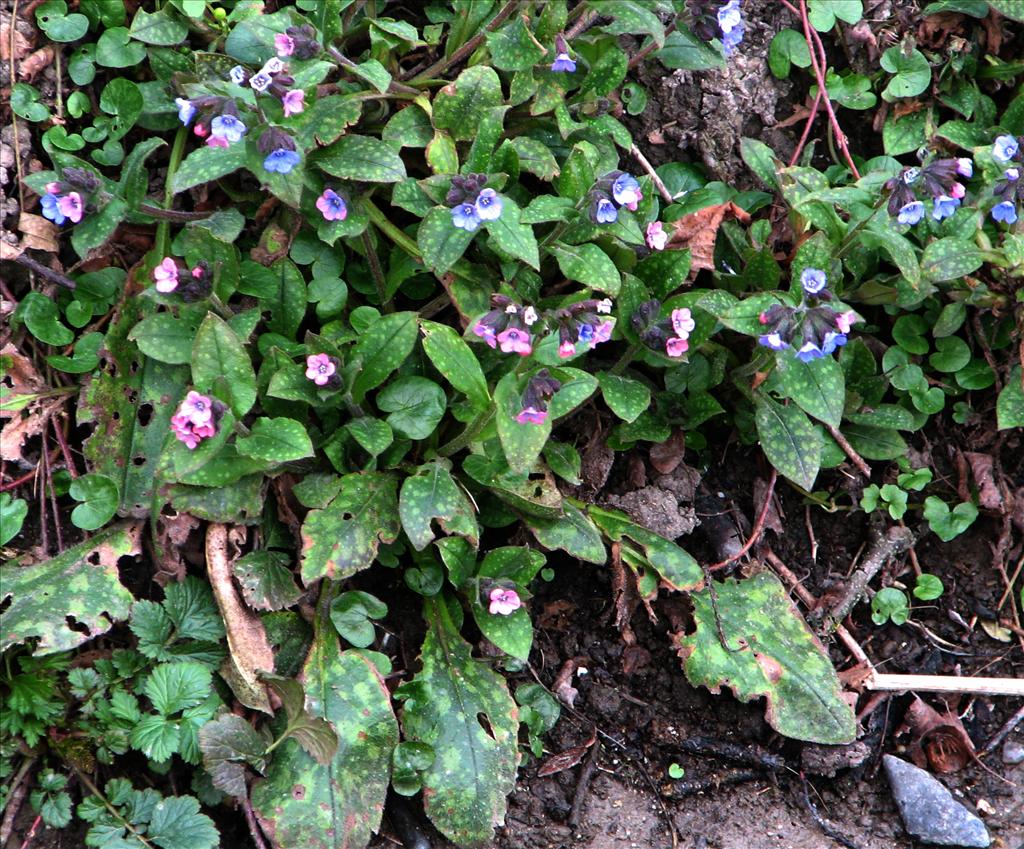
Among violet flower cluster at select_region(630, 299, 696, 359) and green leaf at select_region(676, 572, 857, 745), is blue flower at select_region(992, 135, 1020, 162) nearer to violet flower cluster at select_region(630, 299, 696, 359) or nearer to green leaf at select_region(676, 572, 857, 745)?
violet flower cluster at select_region(630, 299, 696, 359)

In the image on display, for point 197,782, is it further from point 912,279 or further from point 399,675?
point 912,279

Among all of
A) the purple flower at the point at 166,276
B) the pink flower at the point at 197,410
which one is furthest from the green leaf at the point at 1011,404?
the purple flower at the point at 166,276

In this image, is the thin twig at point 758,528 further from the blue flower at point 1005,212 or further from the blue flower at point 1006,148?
the blue flower at point 1006,148

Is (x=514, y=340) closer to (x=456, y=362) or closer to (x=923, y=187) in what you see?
(x=456, y=362)

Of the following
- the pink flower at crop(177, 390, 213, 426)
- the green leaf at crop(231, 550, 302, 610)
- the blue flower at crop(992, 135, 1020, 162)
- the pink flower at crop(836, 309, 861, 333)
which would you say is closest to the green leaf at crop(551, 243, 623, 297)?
the pink flower at crop(836, 309, 861, 333)

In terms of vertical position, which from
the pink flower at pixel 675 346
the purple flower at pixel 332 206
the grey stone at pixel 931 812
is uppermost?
the purple flower at pixel 332 206

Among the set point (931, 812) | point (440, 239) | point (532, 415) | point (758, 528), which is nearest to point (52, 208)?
point (440, 239)
